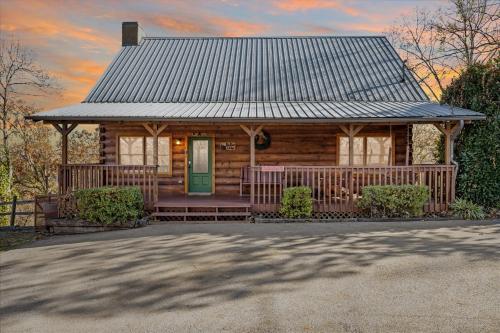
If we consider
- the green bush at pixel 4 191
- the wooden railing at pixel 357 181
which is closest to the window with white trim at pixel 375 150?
the wooden railing at pixel 357 181

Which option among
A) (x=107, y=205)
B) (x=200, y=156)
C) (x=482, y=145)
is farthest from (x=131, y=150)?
(x=482, y=145)

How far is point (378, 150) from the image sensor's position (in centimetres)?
1400

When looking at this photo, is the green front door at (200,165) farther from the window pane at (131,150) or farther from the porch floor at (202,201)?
the window pane at (131,150)

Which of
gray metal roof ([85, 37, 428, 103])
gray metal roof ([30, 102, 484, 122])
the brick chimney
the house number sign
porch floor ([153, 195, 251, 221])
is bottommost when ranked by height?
porch floor ([153, 195, 251, 221])

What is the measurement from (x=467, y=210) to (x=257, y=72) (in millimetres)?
9170

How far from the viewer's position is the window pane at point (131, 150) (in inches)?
550

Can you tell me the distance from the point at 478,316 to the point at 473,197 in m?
8.37

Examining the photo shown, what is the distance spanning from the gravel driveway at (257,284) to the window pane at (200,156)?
5.53 meters

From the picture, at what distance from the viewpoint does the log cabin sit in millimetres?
11445

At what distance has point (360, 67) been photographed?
16.2 metres

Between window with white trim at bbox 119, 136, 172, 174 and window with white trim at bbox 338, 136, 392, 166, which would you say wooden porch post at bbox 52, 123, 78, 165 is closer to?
window with white trim at bbox 119, 136, 172, 174

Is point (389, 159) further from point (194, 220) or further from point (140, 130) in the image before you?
point (140, 130)

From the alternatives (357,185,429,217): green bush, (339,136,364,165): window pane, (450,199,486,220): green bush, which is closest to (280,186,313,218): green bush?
(357,185,429,217): green bush

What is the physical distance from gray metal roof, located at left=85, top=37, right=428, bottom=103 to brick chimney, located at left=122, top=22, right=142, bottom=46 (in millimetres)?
339
